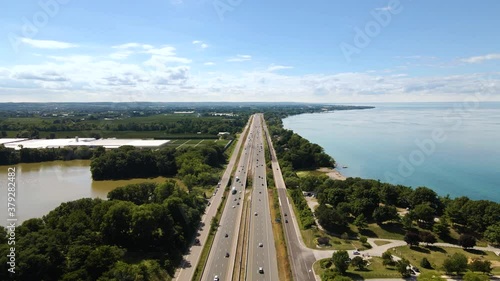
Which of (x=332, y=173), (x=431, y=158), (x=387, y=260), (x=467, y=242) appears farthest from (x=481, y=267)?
(x=431, y=158)

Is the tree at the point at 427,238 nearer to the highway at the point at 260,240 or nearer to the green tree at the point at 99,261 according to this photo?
the highway at the point at 260,240

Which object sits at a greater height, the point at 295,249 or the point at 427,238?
the point at 427,238

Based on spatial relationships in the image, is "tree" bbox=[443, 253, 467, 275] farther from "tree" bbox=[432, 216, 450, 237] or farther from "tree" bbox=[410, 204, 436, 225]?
"tree" bbox=[410, 204, 436, 225]

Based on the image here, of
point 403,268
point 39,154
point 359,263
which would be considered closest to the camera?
point 403,268

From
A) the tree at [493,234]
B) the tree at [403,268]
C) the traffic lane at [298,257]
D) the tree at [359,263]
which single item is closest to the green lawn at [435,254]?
the tree at [493,234]

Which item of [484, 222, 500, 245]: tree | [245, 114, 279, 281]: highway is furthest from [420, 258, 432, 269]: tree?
[245, 114, 279, 281]: highway

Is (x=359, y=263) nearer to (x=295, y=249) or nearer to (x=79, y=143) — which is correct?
(x=295, y=249)
